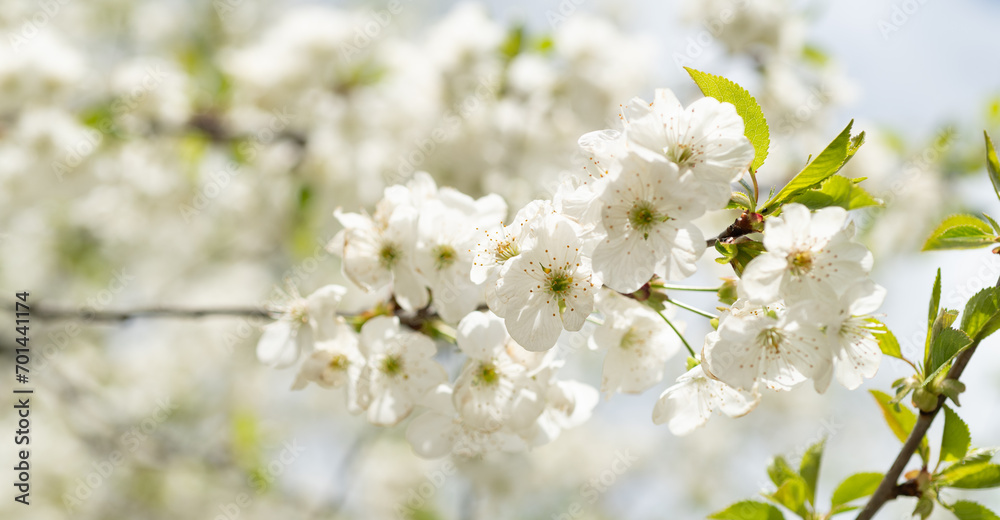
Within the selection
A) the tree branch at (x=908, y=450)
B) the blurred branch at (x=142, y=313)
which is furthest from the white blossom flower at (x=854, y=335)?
the blurred branch at (x=142, y=313)

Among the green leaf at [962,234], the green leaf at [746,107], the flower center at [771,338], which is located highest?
the green leaf at [746,107]

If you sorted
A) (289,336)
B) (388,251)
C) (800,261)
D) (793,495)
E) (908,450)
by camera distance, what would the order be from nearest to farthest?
1. (800,261)
2. (908,450)
3. (793,495)
4. (388,251)
5. (289,336)

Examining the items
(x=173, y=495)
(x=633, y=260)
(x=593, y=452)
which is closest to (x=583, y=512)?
(x=593, y=452)

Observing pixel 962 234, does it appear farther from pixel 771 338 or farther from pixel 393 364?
pixel 393 364

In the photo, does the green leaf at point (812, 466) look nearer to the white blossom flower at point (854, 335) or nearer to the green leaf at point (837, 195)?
the white blossom flower at point (854, 335)

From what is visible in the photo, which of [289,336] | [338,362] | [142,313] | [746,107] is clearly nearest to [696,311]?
[746,107]
